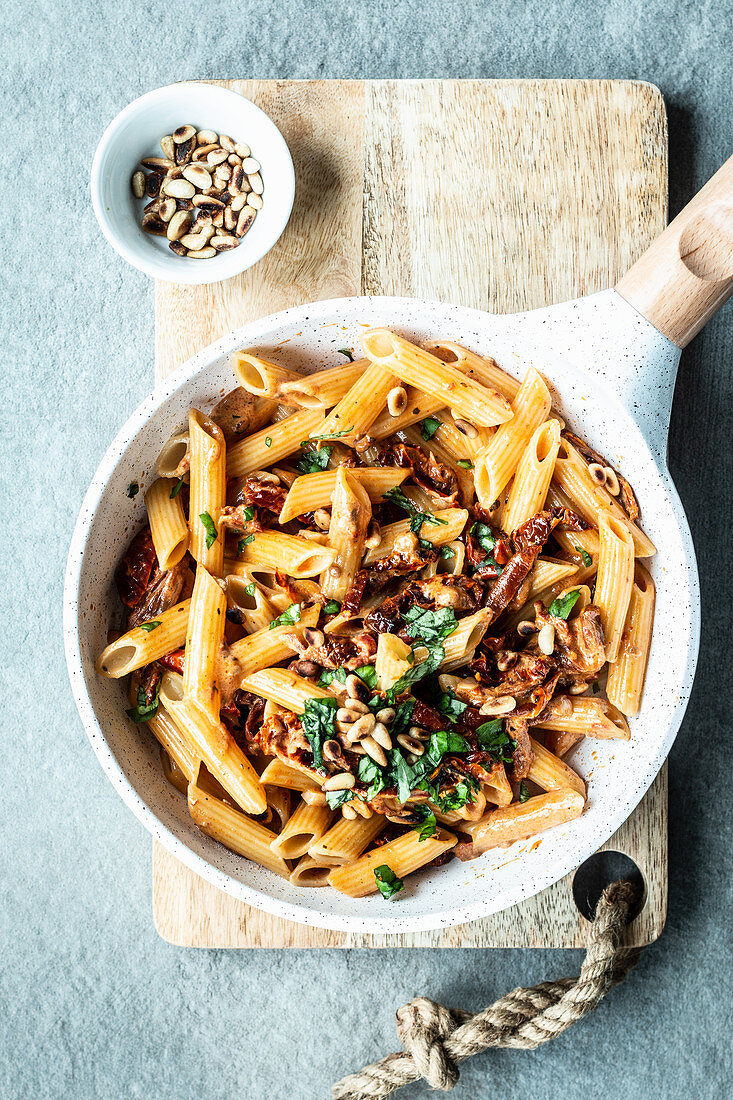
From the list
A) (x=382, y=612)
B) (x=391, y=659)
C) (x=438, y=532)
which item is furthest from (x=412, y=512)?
(x=391, y=659)

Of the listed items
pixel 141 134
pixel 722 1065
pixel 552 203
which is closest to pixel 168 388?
pixel 141 134

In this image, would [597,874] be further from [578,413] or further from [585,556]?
[578,413]

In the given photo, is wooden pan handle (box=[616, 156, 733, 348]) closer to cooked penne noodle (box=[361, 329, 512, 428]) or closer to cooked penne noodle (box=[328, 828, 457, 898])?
cooked penne noodle (box=[361, 329, 512, 428])

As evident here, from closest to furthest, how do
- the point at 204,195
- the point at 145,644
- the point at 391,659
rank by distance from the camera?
the point at 391,659 < the point at 145,644 < the point at 204,195

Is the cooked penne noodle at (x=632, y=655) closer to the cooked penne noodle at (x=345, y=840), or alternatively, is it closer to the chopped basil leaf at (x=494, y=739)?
the chopped basil leaf at (x=494, y=739)

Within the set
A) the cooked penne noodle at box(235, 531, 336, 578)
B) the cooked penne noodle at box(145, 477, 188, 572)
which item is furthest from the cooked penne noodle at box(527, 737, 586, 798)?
the cooked penne noodle at box(145, 477, 188, 572)

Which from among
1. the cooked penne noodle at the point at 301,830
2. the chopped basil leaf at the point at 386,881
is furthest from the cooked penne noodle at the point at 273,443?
Result: the chopped basil leaf at the point at 386,881

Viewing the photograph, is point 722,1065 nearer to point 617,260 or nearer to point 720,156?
point 617,260
